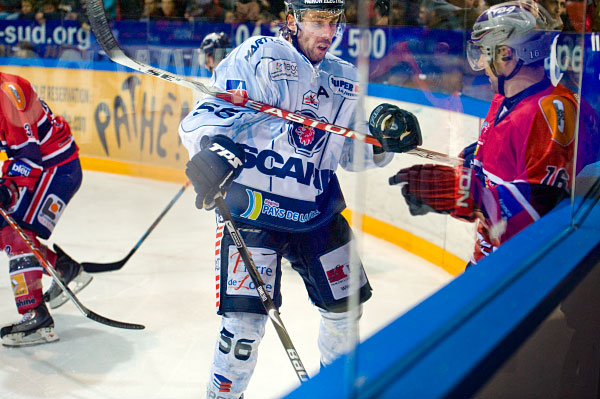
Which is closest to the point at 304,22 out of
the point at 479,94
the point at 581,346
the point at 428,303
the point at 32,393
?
the point at 479,94

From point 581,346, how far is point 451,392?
2.11 ft

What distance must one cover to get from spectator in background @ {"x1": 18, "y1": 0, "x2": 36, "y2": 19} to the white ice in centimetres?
129

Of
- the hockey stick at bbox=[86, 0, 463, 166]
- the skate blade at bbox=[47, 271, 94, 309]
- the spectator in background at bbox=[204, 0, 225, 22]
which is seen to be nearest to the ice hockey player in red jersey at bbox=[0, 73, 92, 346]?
the skate blade at bbox=[47, 271, 94, 309]

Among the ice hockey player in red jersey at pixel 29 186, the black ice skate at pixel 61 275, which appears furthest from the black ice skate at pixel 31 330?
the black ice skate at pixel 61 275

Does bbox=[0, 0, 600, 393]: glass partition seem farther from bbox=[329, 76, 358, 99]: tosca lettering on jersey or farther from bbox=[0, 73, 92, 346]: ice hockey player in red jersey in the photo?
bbox=[0, 73, 92, 346]: ice hockey player in red jersey

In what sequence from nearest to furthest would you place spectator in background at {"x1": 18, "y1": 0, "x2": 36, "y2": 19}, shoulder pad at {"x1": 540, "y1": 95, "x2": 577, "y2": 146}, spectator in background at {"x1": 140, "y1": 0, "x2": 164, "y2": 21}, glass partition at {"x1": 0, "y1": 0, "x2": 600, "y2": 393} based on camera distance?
glass partition at {"x1": 0, "y1": 0, "x2": 600, "y2": 393}
shoulder pad at {"x1": 540, "y1": 95, "x2": 577, "y2": 146}
spectator in background at {"x1": 140, "y1": 0, "x2": 164, "y2": 21}
spectator in background at {"x1": 18, "y1": 0, "x2": 36, "y2": 19}

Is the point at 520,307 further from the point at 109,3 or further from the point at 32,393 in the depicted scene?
the point at 32,393

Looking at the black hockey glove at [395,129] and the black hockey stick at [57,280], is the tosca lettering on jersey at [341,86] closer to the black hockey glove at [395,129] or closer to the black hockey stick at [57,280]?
the black hockey glove at [395,129]

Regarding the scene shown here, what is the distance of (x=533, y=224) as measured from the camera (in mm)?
1165

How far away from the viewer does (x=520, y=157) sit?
1082mm

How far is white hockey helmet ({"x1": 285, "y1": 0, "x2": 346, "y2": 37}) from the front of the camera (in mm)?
1239

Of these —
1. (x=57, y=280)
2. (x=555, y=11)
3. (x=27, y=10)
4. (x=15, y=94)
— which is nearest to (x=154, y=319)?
(x=57, y=280)

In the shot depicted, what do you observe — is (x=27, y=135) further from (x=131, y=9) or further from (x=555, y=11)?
(x=555, y=11)

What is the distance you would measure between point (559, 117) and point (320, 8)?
1.56 ft
